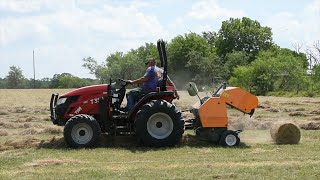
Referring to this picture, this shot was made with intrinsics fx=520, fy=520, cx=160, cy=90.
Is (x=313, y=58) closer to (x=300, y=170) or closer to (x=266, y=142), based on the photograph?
(x=266, y=142)

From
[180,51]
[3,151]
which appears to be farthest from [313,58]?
[3,151]

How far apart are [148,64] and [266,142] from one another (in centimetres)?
346

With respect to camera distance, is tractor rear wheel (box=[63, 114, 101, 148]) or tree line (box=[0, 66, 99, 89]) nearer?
tractor rear wheel (box=[63, 114, 101, 148])

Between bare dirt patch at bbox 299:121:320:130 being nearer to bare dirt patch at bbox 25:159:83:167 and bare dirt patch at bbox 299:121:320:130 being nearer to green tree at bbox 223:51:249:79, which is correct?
bare dirt patch at bbox 25:159:83:167

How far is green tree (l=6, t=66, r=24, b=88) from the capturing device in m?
115

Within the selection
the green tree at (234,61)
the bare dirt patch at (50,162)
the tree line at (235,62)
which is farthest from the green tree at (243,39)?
the bare dirt patch at (50,162)

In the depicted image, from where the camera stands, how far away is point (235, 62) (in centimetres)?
7656

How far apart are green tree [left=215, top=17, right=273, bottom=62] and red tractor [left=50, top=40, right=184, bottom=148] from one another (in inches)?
2980

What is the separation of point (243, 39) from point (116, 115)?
7807 centimetres

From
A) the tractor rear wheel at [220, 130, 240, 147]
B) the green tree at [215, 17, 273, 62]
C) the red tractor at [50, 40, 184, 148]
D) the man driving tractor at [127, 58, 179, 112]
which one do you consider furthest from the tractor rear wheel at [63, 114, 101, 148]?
the green tree at [215, 17, 273, 62]

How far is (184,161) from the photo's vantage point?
9.78 metres

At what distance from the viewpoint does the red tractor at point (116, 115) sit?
1197cm

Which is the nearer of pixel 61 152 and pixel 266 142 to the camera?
pixel 61 152

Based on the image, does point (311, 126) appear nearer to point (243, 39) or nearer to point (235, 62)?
point (235, 62)
